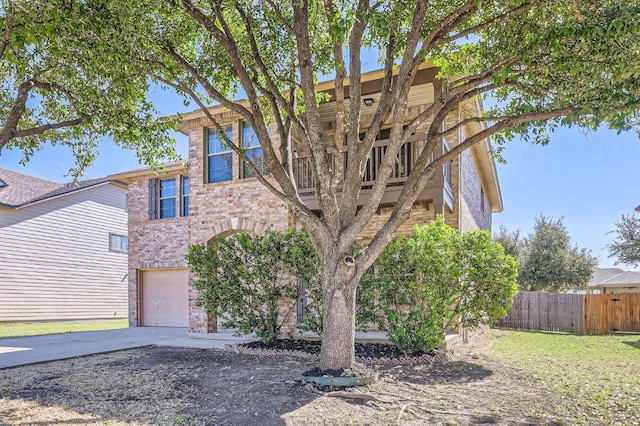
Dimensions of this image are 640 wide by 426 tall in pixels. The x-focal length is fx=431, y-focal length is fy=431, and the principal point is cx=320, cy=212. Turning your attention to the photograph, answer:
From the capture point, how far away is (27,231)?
18328mm

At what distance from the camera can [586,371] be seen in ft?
25.3

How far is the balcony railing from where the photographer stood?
982 centimetres

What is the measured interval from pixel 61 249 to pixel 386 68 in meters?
18.2

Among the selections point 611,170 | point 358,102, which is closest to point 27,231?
point 358,102

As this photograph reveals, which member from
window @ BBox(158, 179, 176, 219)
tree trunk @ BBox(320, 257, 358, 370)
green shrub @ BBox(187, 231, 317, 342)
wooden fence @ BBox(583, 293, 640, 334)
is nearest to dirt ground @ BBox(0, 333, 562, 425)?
tree trunk @ BBox(320, 257, 358, 370)

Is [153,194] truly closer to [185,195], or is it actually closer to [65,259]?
[185,195]

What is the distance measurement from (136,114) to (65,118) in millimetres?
2386

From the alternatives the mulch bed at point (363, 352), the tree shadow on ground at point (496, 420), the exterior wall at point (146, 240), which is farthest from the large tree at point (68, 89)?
the tree shadow on ground at point (496, 420)

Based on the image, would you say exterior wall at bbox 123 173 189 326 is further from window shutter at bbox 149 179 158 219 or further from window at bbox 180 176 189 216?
window at bbox 180 176 189 216

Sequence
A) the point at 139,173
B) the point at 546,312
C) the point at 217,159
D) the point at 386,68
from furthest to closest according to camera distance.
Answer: the point at 139,173
the point at 546,312
the point at 217,159
the point at 386,68

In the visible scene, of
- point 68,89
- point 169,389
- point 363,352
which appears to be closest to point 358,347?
point 363,352

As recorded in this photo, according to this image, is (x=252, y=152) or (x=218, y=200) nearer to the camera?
(x=252, y=152)

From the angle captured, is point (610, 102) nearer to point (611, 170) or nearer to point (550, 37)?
point (550, 37)

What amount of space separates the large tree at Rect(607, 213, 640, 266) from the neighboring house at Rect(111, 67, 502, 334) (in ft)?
17.3
